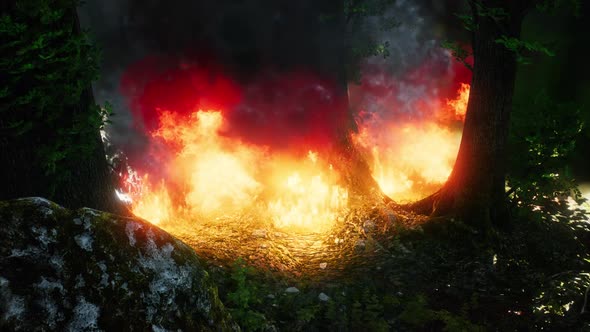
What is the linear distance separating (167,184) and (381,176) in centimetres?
632

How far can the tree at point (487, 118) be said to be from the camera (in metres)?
6.16

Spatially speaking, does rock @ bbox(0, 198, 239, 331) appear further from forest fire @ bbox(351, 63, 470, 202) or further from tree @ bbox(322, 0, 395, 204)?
forest fire @ bbox(351, 63, 470, 202)

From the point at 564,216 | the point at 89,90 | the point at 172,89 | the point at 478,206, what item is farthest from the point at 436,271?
the point at 172,89

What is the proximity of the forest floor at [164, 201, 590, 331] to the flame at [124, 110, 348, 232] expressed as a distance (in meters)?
0.70

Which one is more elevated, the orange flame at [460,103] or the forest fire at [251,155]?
the orange flame at [460,103]

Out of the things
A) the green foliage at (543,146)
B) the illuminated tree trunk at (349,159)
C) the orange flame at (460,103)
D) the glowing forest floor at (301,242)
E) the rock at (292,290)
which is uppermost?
the orange flame at (460,103)

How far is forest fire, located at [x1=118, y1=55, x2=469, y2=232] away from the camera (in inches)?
352

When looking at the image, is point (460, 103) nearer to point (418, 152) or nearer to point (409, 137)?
point (409, 137)

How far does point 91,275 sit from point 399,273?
15.4 feet

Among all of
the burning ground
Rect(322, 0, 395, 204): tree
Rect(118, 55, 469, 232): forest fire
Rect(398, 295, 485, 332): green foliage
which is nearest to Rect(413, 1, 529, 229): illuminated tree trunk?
the burning ground

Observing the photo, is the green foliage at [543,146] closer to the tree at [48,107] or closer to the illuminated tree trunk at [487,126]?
the illuminated tree trunk at [487,126]

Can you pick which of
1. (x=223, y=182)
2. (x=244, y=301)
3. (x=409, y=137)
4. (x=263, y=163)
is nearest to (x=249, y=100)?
(x=263, y=163)

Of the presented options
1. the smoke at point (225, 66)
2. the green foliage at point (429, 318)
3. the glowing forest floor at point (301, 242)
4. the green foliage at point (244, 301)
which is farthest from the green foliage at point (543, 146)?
the green foliage at point (244, 301)

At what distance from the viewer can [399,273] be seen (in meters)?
6.09
